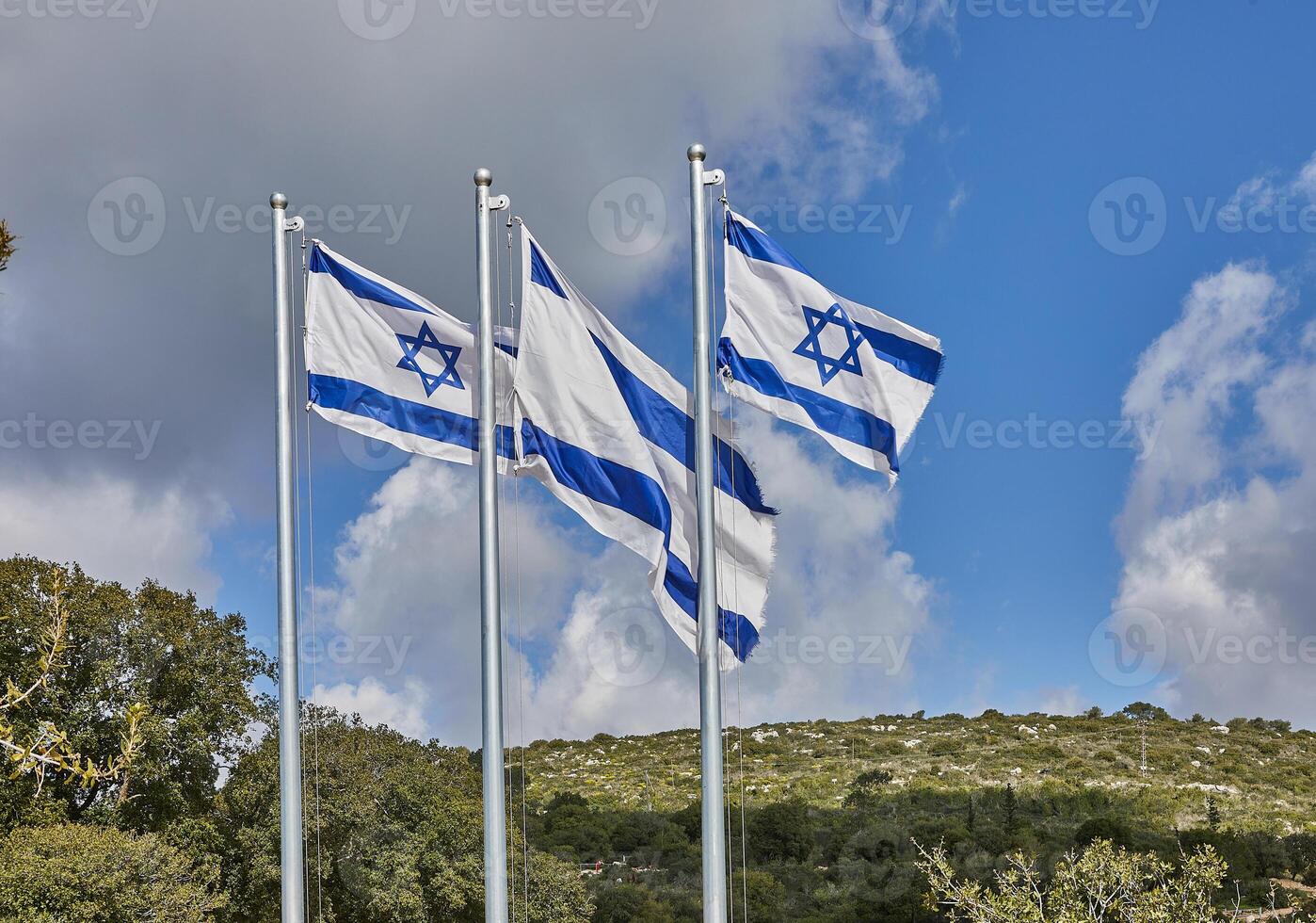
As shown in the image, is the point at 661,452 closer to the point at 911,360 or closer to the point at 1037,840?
the point at 911,360

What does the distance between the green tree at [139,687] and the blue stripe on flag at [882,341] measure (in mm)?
16507

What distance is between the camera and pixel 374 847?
20578 millimetres

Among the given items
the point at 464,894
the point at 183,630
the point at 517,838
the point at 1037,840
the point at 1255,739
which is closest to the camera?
the point at 464,894

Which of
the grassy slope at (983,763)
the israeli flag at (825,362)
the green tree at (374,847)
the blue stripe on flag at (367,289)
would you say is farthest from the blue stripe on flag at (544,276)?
the grassy slope at (983,763)

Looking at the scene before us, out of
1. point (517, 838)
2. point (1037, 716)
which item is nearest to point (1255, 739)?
point (1037, 716)

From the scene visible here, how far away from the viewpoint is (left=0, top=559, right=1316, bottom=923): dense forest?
18.7 m

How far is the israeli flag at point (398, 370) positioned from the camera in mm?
8789

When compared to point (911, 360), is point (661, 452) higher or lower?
lower

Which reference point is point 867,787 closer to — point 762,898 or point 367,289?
point 762,898

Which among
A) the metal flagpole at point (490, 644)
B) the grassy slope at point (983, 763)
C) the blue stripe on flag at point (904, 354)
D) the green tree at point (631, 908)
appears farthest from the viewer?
the grassy slope at point (983, 763)

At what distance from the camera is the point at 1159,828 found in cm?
2970

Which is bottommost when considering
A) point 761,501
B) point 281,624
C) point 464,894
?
point 464,894

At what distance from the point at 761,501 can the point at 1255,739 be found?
137ft

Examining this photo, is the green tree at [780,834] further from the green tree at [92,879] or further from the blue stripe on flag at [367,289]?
the blue stripe on flag at [367,289]
